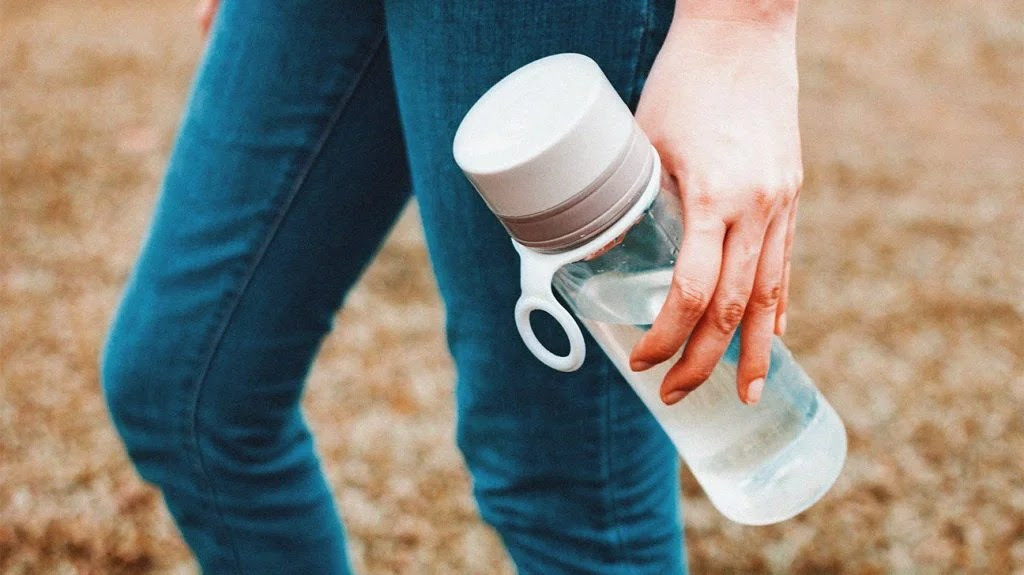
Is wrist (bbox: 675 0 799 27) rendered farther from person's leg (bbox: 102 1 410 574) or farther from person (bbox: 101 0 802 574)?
person's leg (bbox: 102 1 410 574)

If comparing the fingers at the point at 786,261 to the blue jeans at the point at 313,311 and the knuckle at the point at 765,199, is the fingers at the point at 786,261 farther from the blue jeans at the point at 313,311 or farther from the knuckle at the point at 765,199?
the blue jeans at the point at 313,311

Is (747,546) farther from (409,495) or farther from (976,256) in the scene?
(976,256)

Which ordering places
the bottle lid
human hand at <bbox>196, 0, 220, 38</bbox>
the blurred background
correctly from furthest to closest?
the blurred background < human hand at <bbox>196, 0, 220, 38</bbox> < the bottle lid

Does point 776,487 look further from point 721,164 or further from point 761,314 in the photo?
point 721,164

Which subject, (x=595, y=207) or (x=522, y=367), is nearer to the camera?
(x=595, y=207)

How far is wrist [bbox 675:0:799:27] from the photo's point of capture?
0.70 m

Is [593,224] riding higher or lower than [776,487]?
higher

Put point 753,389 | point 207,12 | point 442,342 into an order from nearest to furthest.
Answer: point 753,389
point 207,12
point 442,342

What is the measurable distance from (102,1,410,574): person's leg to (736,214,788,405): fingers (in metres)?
0.39

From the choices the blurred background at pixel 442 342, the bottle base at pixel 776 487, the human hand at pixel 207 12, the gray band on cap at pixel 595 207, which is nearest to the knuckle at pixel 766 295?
the gray band on cap at pixel 595 207

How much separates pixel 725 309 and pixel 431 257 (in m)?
0.28

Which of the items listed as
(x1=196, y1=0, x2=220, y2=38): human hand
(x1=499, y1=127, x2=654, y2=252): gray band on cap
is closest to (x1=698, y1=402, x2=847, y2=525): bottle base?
(x1=499, y1=127, x2=654, y2=252): gray band on cap

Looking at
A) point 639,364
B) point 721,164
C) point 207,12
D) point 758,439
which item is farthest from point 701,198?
point 207,12

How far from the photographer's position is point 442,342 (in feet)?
9.15
